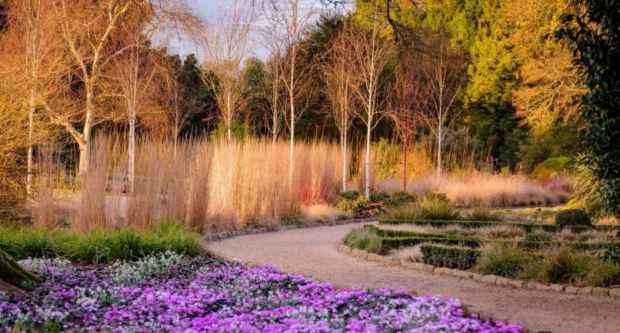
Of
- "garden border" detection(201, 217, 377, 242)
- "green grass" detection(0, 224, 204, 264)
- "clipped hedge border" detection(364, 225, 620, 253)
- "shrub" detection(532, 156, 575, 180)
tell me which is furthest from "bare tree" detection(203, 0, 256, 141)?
"shrub" detection(532, 156, 575, 180)

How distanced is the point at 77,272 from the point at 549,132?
2116 centimetres

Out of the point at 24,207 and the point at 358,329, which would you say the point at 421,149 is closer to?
the point at 24,207

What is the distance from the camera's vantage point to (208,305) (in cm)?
620

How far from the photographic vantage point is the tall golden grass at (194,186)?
33.0ft

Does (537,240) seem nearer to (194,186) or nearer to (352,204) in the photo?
(194,186)

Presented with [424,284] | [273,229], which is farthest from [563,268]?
[273,229]

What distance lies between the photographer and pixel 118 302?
625cm

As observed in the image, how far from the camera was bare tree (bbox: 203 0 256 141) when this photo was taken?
64.1 ft

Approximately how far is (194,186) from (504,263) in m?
5.14

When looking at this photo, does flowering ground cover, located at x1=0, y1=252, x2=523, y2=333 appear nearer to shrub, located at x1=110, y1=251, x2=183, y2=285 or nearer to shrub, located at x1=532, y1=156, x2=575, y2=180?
shrub, located at x1=110, y1=251, x2=183, y2=285

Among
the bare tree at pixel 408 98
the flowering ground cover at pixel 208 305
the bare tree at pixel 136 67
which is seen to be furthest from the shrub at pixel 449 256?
the bare tree at pixel 408 98

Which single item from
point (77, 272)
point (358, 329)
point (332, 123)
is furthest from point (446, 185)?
point (358, 329)

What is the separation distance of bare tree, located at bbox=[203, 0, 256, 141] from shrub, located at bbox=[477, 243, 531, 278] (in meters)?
11.5

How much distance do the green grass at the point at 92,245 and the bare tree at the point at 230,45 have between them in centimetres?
1017
